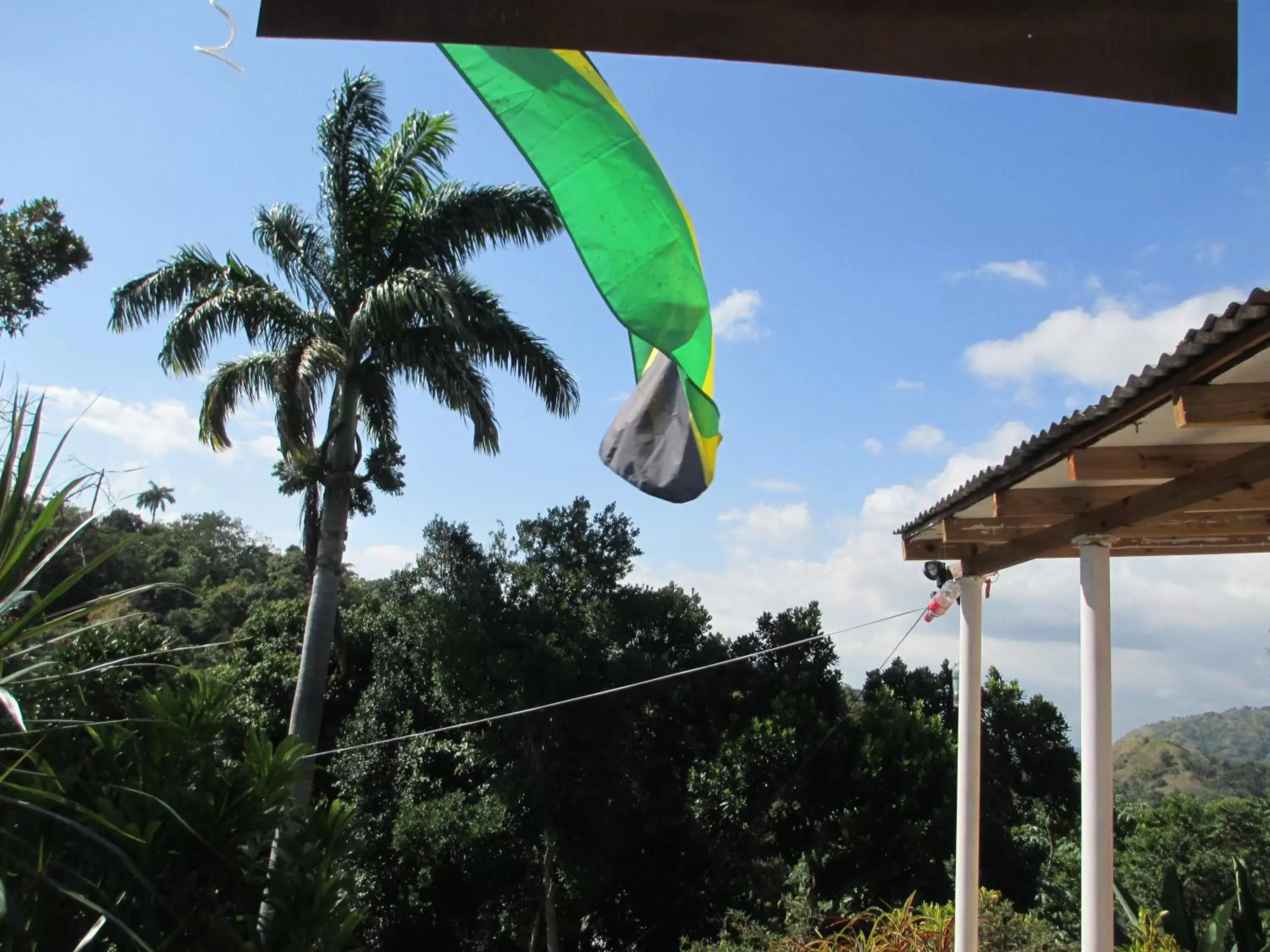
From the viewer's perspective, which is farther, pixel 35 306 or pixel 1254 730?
pixel 1254 730

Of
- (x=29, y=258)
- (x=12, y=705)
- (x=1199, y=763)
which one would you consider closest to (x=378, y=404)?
(x=29, y=258)

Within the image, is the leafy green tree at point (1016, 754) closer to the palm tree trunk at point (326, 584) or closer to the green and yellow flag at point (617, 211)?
the palm tree trunk at point (326, 584)

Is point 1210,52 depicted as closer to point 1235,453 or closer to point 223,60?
point 223,60

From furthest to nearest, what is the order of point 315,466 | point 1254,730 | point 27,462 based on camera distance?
point 1254,730 < point 315,466 < point 27,462

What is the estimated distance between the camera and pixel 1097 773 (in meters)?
4.66

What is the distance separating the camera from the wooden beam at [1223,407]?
10.6ft

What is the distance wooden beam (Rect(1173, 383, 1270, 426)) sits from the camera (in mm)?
3219

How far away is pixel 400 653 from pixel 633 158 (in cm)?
1241

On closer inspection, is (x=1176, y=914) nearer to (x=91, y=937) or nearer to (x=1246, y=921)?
(x=1246, y=921)

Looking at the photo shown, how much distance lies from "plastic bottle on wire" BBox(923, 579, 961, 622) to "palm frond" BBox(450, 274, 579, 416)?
6.46 metres

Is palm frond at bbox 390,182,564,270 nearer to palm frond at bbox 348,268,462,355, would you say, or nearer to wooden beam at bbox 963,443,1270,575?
palm frond at bbox 348,268,462,355

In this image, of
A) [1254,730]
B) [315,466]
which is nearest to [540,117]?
[315,466]

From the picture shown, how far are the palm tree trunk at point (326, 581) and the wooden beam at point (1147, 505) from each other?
314 inches

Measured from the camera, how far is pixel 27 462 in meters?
3.23
